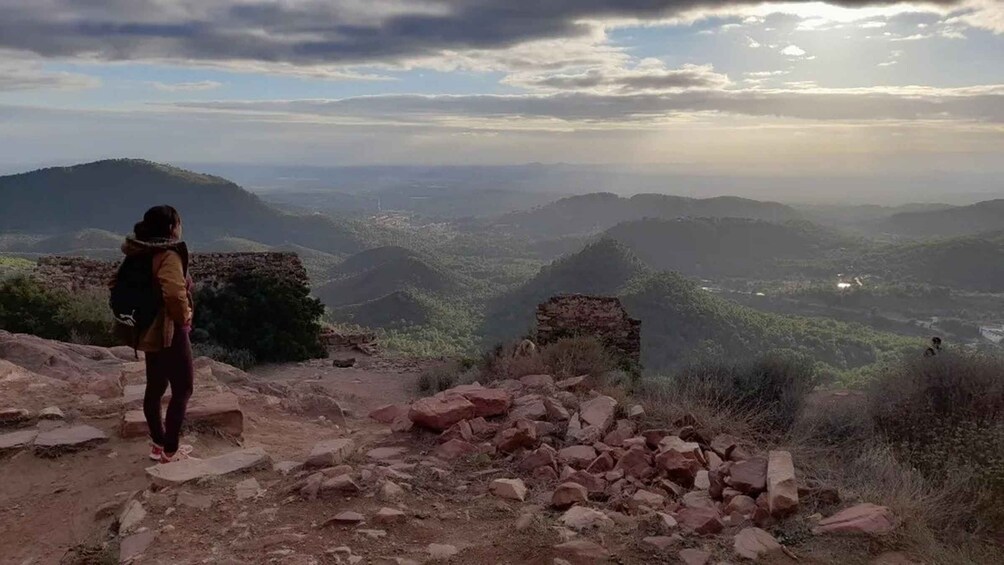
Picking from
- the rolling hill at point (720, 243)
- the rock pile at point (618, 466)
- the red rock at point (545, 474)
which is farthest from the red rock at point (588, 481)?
the rolling hill at point (720, 243)

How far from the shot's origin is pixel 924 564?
3822mm

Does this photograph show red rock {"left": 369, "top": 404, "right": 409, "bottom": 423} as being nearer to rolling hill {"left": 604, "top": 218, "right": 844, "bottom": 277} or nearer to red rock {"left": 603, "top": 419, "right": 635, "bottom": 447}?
red rock {"left": 603, "top": 419, "right": 635, "bottom": 447}

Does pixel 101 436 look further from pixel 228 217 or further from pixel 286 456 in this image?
pixel 228 217

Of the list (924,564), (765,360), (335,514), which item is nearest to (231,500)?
(335,514)

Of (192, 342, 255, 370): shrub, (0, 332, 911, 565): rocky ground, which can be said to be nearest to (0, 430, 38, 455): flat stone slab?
(0, 332, 911, 565): rocky ground

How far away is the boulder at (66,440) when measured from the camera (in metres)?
5.46

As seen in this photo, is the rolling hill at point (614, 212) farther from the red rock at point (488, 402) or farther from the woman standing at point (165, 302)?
the woman standing at point (165, 302)

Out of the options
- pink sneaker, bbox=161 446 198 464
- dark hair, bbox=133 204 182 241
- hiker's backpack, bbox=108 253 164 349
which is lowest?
pink sneaker, bbox=161 446 198 464

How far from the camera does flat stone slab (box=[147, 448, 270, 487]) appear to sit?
4664 mm

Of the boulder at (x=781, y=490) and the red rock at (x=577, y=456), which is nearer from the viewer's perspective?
the boulder at (x=781, y=490)

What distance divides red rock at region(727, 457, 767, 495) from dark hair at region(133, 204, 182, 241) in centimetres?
437

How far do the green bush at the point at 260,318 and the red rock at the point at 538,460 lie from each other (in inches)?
514

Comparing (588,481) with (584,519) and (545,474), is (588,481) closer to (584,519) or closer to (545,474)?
(545,474)

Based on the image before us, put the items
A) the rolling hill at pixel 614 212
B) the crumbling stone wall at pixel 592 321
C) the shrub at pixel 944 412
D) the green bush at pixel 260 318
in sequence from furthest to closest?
the rolling hill at pixel 614 212 < the green bush at pixel 260 318 < the crumbling stone wall at pixel 592 321 < the shrub at pixel 944 412
